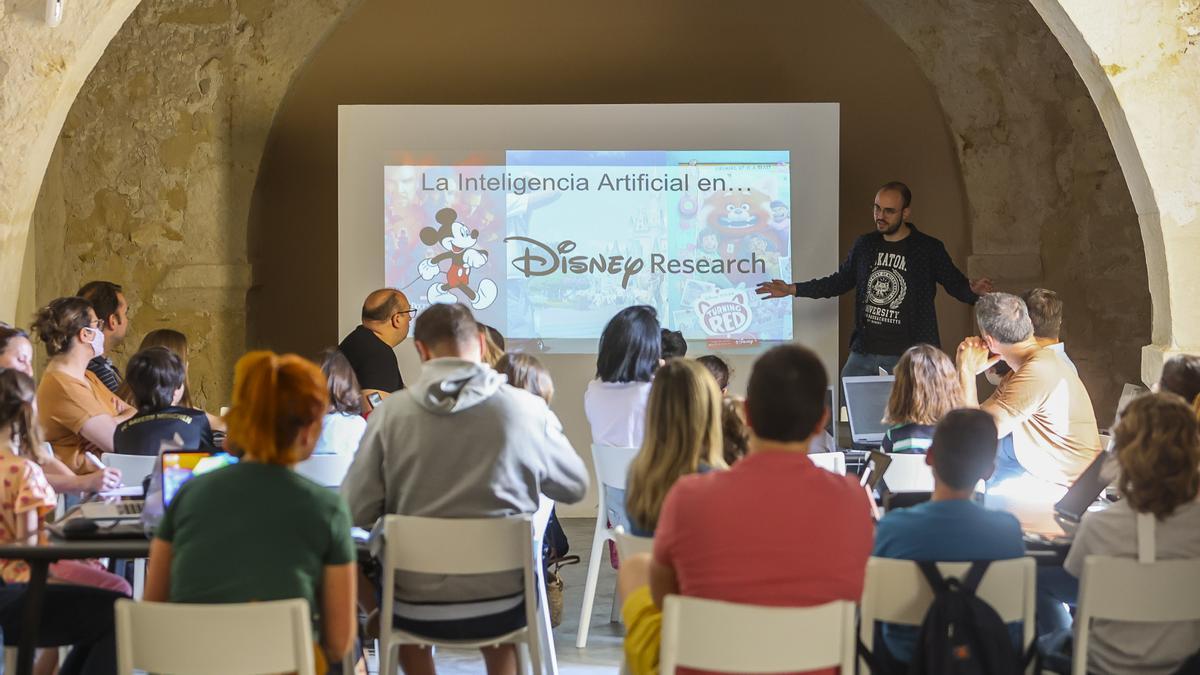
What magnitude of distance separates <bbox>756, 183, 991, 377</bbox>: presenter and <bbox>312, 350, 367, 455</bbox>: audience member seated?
2966 mm

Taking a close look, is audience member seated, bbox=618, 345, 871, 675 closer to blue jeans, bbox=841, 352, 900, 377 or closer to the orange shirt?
the orange shirt

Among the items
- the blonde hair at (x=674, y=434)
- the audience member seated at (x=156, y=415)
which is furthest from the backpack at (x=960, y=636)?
the audience member seated at (x=156, y=415)

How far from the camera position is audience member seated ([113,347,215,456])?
4.27 m

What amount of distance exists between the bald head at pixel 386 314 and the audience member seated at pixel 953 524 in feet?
10.5

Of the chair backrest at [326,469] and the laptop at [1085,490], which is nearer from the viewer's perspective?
the laptop at [1085,490]

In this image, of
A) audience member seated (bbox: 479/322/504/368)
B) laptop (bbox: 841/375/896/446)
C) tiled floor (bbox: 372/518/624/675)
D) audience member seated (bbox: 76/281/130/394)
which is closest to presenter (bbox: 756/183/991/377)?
laptop (bbox: 841/375/896/446)

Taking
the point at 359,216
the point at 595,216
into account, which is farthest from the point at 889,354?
the point at 359,216

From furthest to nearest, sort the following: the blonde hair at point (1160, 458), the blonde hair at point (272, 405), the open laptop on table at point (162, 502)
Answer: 1. the open laptop on table at point (162, 502)
2. the blonde hair at point (1160, 458)
3. the blonde hair at point (272, 405)

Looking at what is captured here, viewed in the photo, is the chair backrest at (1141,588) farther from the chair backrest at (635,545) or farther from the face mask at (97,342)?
the face mask at (97,342)

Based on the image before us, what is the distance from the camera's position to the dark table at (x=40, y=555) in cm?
313

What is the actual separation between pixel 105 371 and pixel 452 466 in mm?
2458

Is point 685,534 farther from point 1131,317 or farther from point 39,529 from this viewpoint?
point 1131,317

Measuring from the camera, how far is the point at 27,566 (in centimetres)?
346

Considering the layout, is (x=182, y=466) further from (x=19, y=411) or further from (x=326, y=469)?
(x=326, y=469)
